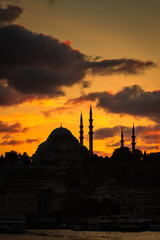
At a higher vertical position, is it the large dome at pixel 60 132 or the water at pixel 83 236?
the large dome at pixel 60 132

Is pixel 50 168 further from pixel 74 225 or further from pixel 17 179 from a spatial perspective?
pixel 74 225

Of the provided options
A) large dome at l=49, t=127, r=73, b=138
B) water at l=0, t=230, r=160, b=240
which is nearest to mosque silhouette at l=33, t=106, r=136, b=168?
large dome at l=49, t=127, r=73, b=138

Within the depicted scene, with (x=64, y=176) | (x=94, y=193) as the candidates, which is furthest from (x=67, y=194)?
(x=64, y=176)

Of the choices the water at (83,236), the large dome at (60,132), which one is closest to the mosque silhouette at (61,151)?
the large dome at (60,132)

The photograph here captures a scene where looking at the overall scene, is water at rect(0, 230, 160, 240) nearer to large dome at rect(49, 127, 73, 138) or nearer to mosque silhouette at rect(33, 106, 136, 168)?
mosque silhouette at rect(33, 106, 136, 168)

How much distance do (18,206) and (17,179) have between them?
20.7m

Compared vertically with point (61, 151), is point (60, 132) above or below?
above

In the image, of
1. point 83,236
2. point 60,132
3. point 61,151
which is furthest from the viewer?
point 60,132

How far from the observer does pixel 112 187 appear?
14162 cm

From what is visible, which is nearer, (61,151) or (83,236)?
(83,236)

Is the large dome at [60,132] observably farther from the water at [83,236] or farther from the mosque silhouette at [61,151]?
the water at [83,236]

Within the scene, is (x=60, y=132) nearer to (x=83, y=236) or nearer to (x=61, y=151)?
(x=61, y=151)

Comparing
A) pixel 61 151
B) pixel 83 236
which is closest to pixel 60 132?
pixel 61 151

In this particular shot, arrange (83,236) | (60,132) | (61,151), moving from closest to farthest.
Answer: (83,236), (61,151), (60,132)
